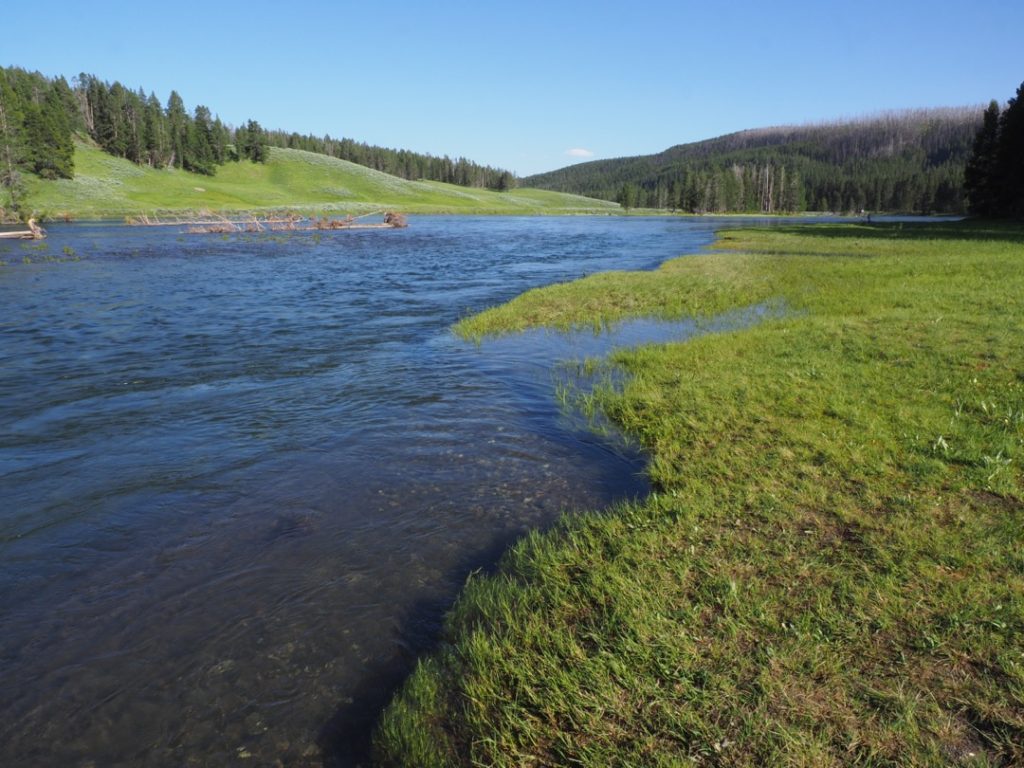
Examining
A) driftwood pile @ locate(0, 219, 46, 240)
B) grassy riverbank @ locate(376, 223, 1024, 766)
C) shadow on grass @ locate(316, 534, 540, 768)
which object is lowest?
shadow on grass @ locate(316, 534, 540, 768)

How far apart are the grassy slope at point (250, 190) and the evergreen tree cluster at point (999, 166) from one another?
109 m

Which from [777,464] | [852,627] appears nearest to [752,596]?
[852,627]

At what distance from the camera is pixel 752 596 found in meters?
5.34

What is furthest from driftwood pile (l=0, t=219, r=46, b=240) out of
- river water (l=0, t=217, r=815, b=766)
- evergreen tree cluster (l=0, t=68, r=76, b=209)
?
river water (l=0, t=217, r=815, b=766)

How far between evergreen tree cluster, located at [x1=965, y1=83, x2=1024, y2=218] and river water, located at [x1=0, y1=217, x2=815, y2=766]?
226ft

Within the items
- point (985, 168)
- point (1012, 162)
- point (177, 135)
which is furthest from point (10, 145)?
point (985, 168)

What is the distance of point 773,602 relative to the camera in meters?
5.25

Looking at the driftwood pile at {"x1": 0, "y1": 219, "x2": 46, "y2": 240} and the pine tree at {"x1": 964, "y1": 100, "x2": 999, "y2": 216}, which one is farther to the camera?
the pine tree at {"x1": 964, "y1": 100, "x2": 999, "y2": 216}

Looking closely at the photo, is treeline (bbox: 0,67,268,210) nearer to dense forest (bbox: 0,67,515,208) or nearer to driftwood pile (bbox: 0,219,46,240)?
dense forest (bbox: 0,67,515,208)

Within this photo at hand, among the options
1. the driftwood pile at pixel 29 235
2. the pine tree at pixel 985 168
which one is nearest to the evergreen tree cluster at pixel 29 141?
the driftwood pile at pixel 29 235

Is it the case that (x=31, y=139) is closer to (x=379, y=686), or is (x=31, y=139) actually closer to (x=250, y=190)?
(x=250, y=190)

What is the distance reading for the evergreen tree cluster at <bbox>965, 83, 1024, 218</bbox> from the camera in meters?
60.9

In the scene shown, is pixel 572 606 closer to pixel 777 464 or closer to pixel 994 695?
pixel 994 695

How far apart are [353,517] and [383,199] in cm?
16147
